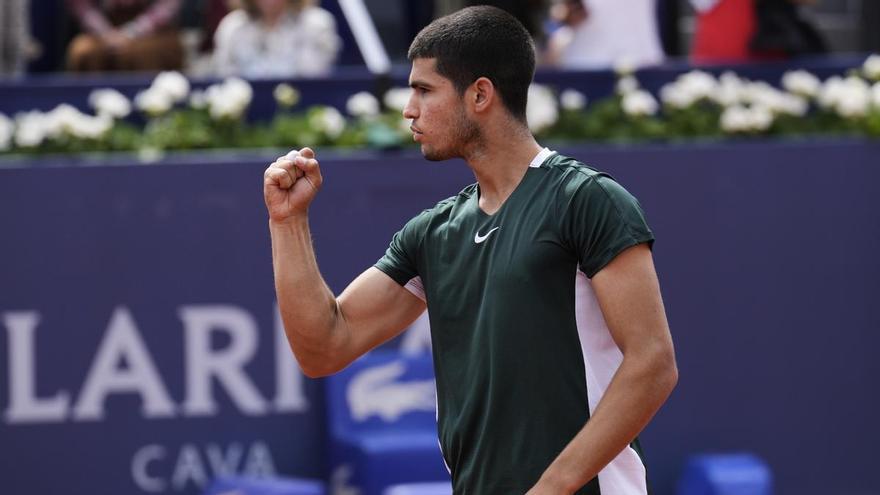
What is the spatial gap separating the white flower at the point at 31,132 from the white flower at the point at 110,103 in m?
0.31

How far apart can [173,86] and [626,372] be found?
4.35m

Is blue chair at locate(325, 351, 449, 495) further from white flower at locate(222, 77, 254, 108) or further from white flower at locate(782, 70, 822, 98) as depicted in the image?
white flower at locate(782, 70, 822, 98)

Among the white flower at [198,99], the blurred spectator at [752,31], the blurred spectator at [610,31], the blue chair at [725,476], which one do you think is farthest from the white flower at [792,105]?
the white flower at [198,99]

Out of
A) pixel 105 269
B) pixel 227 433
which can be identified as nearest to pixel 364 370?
pixel 227 433

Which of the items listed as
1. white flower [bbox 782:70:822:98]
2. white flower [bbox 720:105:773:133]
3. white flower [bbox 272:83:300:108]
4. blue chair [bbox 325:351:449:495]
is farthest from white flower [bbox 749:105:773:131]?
white flower [bbox 272:83:300:108]

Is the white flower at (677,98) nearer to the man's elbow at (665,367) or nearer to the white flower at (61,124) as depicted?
the white flower at (61,124)

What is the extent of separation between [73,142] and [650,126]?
8.40 ft

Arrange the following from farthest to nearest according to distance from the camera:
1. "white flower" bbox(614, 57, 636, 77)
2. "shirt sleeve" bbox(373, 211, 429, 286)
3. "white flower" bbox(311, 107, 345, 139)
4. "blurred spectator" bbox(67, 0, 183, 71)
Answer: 1. "blurred spectator" bbox(67, 0, 183, 71)
2. "white flower" bbox(614, 57, 636, 77)
3. "white flower" bbox(311, 107, 345, 139)
4. "shirt sleeve" bbox(373, 211, 429, 286)

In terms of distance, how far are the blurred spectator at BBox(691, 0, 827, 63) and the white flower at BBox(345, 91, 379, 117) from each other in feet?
7.57

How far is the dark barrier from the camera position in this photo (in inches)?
249

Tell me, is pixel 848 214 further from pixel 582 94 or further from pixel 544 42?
pixel 544 42

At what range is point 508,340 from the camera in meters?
3.10

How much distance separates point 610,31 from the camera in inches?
329

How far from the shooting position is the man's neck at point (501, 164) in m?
3.26
